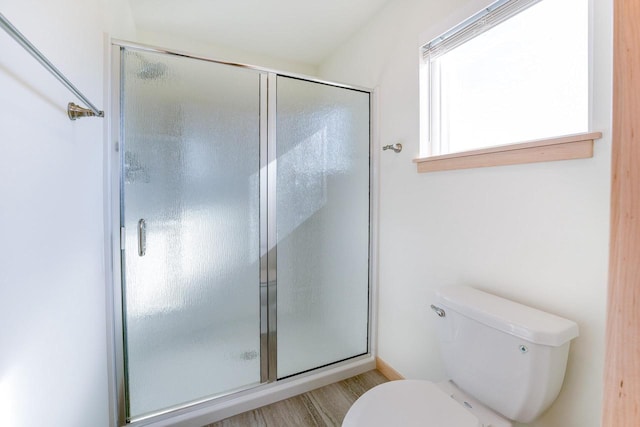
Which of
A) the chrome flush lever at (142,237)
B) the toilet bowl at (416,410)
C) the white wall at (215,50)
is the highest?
the white wall at (215,50)

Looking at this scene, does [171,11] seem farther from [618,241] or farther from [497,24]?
[618,241]

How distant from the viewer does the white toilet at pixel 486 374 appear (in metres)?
0.91

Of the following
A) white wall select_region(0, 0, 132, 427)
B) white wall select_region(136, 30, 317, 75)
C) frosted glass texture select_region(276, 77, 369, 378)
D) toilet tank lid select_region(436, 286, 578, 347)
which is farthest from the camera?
white wall select_region(136, 30, 317, 75)

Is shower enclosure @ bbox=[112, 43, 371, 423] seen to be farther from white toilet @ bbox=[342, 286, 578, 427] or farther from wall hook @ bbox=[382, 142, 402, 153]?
white toilet @ bbox=[342, 286, 578, 427]

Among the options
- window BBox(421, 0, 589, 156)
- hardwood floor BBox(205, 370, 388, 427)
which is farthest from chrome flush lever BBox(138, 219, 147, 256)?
window BBox(421, 0, 589, 156)

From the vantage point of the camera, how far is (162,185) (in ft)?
4.57

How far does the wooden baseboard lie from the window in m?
1.38

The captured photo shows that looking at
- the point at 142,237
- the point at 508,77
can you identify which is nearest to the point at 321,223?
the point at 142,237

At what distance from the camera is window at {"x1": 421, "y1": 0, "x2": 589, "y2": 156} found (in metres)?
1.03

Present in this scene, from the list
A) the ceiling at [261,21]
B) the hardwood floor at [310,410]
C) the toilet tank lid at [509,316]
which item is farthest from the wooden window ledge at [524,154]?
the hardwood floor at [310,410]

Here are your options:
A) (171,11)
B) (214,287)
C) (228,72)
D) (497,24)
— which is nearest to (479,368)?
(214,287)

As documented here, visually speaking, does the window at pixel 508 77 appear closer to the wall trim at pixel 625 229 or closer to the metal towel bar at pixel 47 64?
the wall trim at pixel 625 229

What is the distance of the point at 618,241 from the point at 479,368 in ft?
2.89

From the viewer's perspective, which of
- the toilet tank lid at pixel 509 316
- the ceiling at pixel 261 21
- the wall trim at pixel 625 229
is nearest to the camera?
the wall trim at pixel 625 229
